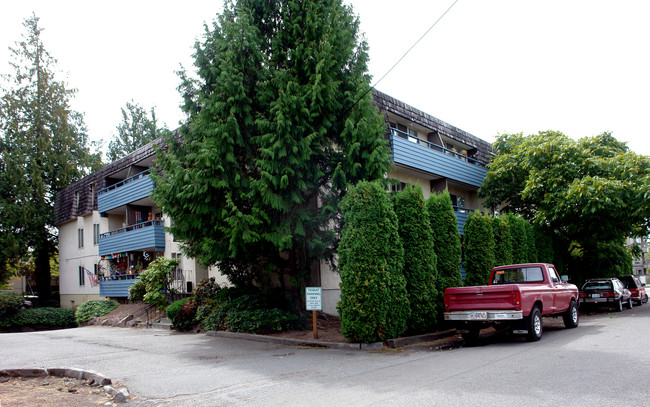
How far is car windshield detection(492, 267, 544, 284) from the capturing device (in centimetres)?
1352

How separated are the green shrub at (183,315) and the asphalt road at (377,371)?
323cm

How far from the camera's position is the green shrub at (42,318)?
2652 cm

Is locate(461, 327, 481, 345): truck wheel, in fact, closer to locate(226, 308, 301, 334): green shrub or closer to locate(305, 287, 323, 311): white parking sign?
locate(305, 287, 323, 311): white parking sign

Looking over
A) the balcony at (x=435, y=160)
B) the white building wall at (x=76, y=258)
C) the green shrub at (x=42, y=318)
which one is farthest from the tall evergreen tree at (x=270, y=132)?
the white building wall at (x=76, y=258)

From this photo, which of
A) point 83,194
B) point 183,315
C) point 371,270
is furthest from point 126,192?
point 371,270

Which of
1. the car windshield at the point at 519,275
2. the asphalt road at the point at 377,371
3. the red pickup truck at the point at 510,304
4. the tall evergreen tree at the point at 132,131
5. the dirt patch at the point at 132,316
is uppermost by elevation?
the tall evergreen tree at the point at 132,131

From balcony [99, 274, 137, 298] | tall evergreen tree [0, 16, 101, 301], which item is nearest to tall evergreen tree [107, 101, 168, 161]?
tall evergreen tree [0, 16, 101, 301]

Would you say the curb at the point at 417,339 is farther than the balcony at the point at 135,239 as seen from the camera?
No

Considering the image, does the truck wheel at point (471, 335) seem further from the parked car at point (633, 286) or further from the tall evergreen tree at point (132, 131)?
the tall evergreen tree at point (132, 131)

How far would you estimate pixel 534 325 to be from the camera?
11852 mm

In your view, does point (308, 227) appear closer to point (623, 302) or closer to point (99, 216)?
point (623, 302)

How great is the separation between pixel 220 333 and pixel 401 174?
37.0 ft

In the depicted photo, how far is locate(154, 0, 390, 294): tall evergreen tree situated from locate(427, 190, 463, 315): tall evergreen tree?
210 centimetres

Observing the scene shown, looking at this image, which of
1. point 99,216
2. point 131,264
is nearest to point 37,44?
point 99,216
